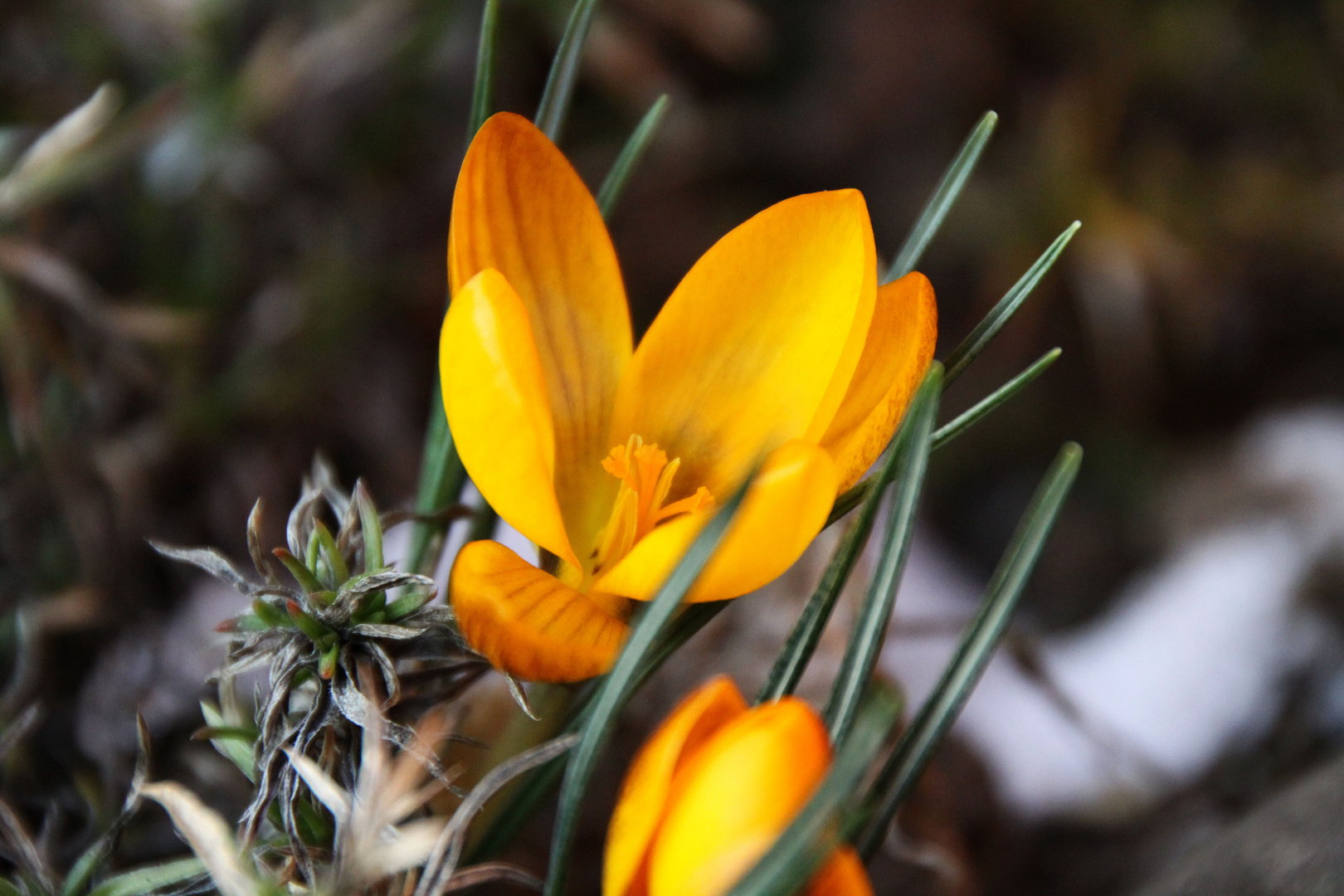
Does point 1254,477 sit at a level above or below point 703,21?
below

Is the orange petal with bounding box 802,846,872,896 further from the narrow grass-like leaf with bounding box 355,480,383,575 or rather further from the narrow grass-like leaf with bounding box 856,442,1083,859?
the narrow grass-like leaf with bounding box 355,480,383,575

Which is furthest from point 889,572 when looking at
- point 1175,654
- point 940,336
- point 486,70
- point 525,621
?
point 940,336

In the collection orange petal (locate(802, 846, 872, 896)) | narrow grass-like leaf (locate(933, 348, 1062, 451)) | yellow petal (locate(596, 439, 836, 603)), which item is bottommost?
orange petal (locate(802, 846, 872, 896))

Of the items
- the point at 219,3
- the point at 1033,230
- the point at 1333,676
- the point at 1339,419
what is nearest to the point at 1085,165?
the point at 1033,230

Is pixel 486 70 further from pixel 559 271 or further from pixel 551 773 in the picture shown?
pixel 551 773

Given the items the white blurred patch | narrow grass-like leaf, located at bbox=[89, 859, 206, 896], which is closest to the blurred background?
the white blurred patch

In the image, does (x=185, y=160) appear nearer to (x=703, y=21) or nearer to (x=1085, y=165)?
(x=703, y=21)
